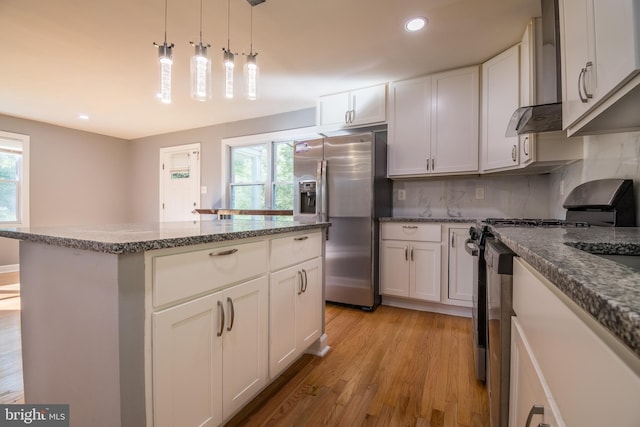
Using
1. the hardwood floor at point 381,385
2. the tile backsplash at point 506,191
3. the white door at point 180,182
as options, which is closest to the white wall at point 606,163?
the tile backsplash at point 506,191

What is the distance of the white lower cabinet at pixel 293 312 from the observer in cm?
152

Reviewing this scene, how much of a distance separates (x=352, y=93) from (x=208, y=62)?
1877mm

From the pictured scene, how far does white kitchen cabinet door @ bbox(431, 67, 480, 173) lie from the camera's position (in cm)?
272

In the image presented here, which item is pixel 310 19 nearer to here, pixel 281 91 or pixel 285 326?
pixel 281 91

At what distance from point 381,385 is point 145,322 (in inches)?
52.7

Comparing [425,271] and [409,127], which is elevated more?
[409,127]

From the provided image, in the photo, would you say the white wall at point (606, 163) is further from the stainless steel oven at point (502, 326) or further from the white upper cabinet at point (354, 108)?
the white upper cabinet at point (354, 108)

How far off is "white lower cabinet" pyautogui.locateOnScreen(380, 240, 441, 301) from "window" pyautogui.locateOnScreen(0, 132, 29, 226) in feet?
18.1

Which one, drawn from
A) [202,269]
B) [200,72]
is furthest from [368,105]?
[202,269]

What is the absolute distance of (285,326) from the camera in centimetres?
161

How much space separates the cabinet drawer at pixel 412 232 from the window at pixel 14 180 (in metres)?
5.51

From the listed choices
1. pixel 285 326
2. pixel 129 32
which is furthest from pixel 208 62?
pixel 285 326

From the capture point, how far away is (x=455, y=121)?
2787mm

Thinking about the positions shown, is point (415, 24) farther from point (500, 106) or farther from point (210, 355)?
point (210, 355)
